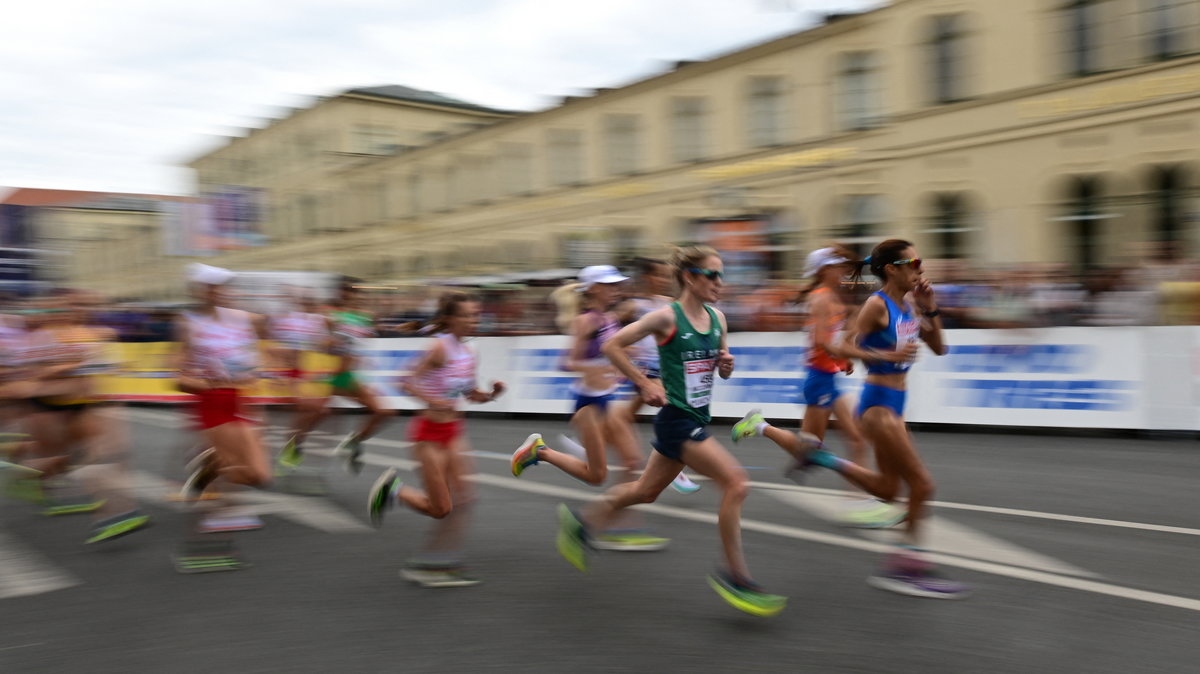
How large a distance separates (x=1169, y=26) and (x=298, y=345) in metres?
18.9

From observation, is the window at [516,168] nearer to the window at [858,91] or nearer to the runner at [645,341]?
the window at [858,91]

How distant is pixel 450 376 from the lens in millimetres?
6074

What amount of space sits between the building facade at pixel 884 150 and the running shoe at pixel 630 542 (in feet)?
28.6

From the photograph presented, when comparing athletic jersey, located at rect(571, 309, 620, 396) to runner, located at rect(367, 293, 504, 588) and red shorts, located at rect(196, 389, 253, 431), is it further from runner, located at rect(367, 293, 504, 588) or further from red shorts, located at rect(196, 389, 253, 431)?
red shorts, located at rect(196, 389, 253, 431)

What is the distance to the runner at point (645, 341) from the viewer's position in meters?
7.65

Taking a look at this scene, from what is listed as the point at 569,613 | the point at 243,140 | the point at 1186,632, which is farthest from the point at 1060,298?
the point at 243,140

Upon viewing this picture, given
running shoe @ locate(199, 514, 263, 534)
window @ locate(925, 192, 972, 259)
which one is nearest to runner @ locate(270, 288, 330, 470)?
running shoe @ locate(199, 514, 263, 534)

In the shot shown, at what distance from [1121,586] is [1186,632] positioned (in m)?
0.75

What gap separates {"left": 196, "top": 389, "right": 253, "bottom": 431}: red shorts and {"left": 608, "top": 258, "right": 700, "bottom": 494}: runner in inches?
96.9

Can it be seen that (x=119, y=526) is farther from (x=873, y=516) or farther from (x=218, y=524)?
(x=873, y=516)

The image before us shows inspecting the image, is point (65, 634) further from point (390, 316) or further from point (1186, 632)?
point (390, 316)

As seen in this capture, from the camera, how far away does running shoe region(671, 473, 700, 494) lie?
8359 mm

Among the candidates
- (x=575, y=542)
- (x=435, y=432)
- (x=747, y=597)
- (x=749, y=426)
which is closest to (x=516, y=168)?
(x=749, y=426)

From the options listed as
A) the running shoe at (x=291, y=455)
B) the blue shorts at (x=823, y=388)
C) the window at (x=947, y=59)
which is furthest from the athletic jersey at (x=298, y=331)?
the window at (x=947, y=59)
